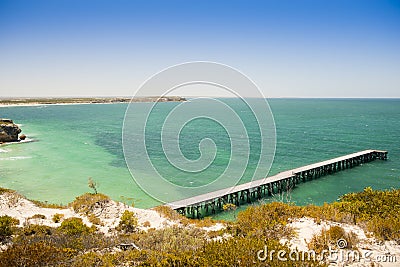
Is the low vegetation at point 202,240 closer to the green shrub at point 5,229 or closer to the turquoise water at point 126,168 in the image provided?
the green shrub at point 5,229

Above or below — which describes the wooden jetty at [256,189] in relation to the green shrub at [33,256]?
below

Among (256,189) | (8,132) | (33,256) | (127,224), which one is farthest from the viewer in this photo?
(8,132)

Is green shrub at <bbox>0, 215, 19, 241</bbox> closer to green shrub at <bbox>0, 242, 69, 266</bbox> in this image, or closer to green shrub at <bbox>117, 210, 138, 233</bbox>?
green shrub at <bbox>0, 242, 69, 266</bbox>

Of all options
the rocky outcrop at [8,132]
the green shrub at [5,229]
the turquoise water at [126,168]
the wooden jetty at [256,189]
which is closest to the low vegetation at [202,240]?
the green shrub at [5,229]

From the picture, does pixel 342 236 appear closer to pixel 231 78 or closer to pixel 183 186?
pixel 231 78

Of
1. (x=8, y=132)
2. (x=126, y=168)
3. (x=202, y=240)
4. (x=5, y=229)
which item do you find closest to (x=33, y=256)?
(x=5, y=229)

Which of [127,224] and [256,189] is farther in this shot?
[256,189]

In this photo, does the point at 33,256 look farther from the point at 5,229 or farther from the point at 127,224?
the point at 127,224
